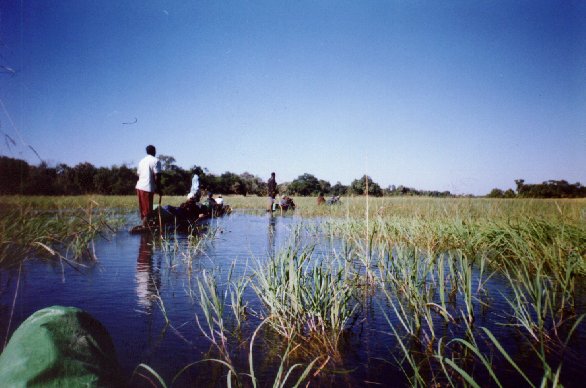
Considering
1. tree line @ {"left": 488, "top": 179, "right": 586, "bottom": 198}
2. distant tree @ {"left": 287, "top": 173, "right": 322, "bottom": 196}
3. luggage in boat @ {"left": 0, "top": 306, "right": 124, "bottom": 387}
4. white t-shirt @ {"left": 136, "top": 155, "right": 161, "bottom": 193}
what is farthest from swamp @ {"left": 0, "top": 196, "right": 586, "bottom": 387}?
distant tree @ {"left": 287, "top": 173, "right": 322, "bottom": 196}

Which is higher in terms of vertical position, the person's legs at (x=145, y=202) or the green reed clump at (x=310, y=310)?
the person's legs at (x=145, y=202)

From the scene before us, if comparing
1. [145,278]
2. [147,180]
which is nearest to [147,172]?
[147,180]

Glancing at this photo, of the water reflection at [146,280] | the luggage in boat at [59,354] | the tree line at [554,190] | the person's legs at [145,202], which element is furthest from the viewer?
the tree line at [554,190]

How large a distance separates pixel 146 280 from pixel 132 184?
2806cm

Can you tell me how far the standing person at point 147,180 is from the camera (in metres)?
8.00

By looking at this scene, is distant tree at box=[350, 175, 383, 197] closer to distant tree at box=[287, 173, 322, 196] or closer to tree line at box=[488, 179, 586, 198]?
tree line at box=[488, 179, 586, 198]

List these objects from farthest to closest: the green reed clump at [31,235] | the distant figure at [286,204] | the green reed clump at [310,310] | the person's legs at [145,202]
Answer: the distant figure at [286,204]
the person's legs at [145,202]
the green reed clump at [31,235]
the green reed clump at [310,310]

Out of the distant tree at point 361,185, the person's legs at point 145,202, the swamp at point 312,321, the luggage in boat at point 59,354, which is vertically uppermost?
the distant tree at point 361,185

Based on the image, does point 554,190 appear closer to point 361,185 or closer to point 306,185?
point 361,185

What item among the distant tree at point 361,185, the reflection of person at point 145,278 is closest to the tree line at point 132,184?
the distant tree at point 361,185

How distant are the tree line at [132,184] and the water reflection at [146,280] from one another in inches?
61.8

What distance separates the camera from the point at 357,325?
281 cm

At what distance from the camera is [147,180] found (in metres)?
8.00

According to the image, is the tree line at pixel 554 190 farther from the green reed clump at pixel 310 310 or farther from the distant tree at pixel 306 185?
the distant tree at pixel 306 185
